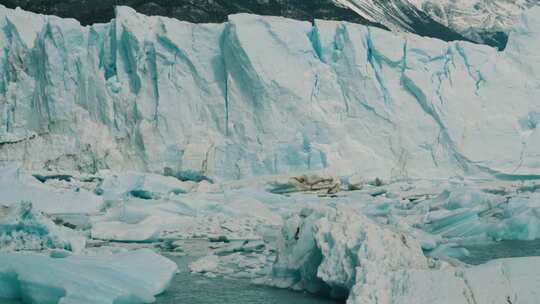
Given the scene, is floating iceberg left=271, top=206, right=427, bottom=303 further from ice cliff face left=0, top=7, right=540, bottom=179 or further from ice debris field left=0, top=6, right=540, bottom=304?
ice cliff face left=0, top=7, right=540, bottom=179

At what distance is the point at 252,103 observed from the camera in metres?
16.4

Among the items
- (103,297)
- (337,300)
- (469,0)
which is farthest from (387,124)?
(469,0)

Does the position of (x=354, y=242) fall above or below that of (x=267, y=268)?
above

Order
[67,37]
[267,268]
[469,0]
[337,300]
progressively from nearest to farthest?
[337,300]
[267,268]
[67,37]
[469,0]

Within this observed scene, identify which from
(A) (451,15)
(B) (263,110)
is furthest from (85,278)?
(A) (451,15)

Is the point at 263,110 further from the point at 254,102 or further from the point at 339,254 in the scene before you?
the point at 339,254

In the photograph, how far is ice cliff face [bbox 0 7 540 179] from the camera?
16328 mm

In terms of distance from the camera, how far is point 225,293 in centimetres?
642

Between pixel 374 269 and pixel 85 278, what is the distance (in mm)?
2387

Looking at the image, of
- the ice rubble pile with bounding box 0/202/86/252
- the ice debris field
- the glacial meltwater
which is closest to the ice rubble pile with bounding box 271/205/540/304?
the glacial meltwater

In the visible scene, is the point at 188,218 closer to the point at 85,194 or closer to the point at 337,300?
the point at 85,194

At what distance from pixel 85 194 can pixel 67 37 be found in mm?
5706

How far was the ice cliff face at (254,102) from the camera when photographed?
53.6 feet

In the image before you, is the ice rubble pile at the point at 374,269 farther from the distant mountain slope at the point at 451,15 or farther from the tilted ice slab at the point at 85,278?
the distant mountain slope at the point at 451,15
